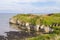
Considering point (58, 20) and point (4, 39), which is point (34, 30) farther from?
point (4, 39)

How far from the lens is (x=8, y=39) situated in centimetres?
5050

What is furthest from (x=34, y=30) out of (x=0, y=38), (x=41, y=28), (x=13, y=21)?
(x=13, y=21)

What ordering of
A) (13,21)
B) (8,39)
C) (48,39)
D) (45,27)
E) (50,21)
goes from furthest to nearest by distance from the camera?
(13,21), (50,21), (45,27), (8,39), (48,39)

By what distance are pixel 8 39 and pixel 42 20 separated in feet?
73.6

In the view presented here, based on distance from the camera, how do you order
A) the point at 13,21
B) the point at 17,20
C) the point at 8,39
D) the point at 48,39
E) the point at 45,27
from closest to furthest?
1. the point at 48,39
2. the point at 8,39
3. the point at 45,27
4. the point at 17,20
5. the point at 13,21

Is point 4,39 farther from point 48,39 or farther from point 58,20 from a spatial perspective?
point 58,20

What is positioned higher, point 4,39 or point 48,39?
point 48,39

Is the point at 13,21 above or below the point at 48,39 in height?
below

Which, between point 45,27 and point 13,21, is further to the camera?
point 13,21

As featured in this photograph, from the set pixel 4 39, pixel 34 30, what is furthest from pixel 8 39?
pixel 34 30

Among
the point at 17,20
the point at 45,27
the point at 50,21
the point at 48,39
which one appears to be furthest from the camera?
the point at 17,20

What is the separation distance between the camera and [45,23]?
217 ft

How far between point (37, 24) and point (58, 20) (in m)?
8.02

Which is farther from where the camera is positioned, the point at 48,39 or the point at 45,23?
the point at 45,23
